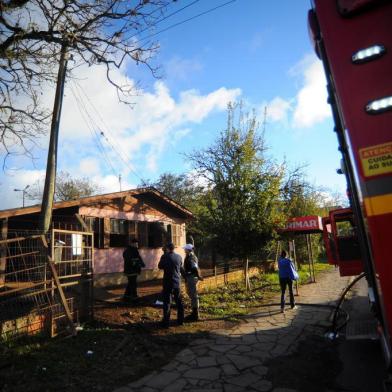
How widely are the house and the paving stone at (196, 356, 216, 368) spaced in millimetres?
8589

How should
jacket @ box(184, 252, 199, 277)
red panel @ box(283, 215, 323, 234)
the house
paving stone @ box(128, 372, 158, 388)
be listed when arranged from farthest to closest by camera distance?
the house → red panel @ box(283, 215, 323, 234) → jacket @ box(184, 252, 199, 277) → paving stone @ box(128, 372, 158, 388)

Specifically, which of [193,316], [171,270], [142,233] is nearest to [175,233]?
[142,233]

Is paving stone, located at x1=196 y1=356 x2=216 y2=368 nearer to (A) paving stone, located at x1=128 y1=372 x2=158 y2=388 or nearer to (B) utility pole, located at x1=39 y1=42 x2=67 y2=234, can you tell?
(A) paving stone, located at x1=128 y1=372 x2=158 y2=388

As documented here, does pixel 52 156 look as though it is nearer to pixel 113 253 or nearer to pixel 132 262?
pixel 132 262

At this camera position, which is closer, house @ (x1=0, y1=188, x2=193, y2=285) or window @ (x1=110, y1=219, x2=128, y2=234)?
house @ (x1=0, y1=188, x2=193, y2=285)

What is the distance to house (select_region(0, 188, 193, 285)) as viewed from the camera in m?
15.2

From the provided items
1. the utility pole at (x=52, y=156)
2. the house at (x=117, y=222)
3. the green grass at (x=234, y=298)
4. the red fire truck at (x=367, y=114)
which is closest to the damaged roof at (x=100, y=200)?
the house at (x=117, y=222)

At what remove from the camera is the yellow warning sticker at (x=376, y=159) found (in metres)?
2.64

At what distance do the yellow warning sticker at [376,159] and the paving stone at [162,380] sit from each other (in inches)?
170

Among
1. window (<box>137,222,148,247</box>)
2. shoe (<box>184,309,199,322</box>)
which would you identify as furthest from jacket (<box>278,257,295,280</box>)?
window (<box>137,222,148,247</box>)

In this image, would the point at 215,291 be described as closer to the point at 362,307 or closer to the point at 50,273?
the point at 362,307

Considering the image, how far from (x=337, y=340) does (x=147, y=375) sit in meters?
4.02

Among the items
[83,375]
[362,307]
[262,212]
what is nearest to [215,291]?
[262,212]

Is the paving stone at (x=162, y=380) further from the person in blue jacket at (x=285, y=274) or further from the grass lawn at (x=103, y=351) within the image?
the person in blue jacket at (x=285, y=274)
